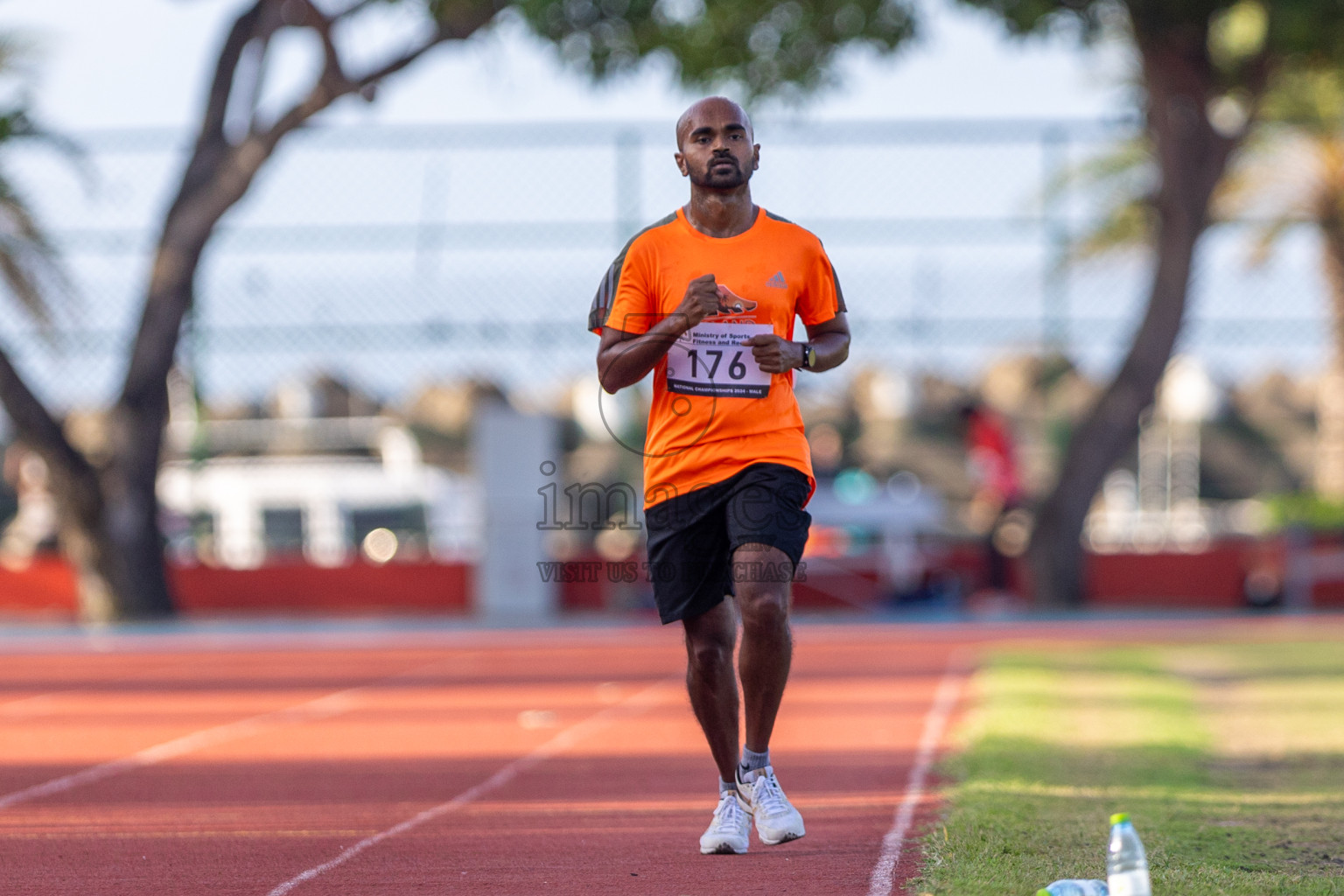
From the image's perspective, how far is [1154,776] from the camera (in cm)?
685

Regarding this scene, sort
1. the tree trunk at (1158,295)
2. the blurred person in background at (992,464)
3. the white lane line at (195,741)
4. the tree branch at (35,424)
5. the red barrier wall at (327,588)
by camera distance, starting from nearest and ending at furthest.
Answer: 1. the white lane line at (195,741)
2. the blurred person in background at (992,464)
3. the tree branch at (35,424)
4. the tree trunk at (1158,295)
5. the red barrier wall at (327,588)

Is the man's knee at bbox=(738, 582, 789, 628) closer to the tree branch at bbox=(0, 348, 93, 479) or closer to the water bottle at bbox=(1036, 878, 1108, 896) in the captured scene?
the water bottle at bbox=(1036, 878, 1108, 896)

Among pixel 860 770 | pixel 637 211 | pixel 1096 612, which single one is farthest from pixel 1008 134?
pixel 860 770

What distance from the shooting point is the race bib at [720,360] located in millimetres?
4797

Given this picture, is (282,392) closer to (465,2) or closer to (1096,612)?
(465,2)

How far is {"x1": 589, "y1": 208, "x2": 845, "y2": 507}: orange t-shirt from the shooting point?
481cm

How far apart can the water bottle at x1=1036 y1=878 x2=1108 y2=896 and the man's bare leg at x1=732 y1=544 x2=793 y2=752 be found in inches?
48.6

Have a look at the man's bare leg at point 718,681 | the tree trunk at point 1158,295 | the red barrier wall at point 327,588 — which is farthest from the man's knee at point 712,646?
the red barrier wall at point 327,588

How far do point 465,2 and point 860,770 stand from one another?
37.9 ft

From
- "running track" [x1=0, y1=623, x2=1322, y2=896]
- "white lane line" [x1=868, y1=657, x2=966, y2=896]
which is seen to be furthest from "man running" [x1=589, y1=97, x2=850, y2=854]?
"running track" [x1=0, y1=623, x2=1322, y2=896]

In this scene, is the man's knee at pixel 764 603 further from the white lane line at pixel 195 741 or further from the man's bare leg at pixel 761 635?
the white lane line at pixel 195 741

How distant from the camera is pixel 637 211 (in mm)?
18703

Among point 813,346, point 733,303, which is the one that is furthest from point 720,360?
point 813,346

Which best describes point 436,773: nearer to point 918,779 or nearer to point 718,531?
point 918,779
